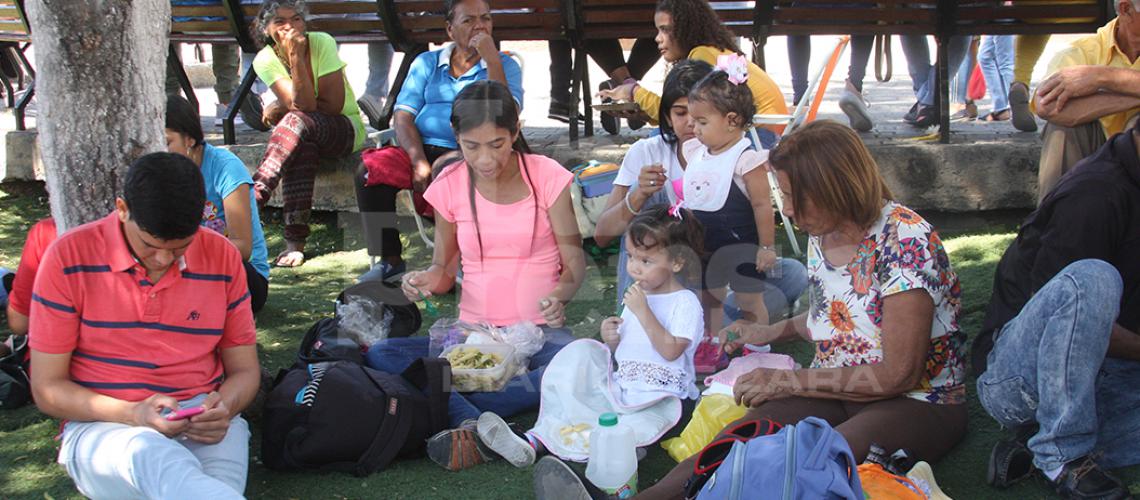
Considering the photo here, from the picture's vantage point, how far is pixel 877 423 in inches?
112

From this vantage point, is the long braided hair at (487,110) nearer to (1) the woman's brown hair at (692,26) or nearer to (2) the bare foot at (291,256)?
(1) the woman's brown hair at (692,26)

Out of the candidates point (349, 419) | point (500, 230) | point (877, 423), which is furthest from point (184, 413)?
point (877, 423)

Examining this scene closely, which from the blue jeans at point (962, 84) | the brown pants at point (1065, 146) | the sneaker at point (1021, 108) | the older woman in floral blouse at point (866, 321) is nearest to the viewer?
the older woman in floral blouse at point (866, 321)

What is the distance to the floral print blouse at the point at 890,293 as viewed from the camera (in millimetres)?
2840

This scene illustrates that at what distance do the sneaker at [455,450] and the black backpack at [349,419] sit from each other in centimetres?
9

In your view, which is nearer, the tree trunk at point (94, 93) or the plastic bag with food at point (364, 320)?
the tree trunk at point (94, 93)

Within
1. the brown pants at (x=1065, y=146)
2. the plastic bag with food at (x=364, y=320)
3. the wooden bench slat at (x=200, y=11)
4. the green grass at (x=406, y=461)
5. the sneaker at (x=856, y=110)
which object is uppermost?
the wooden bench slat at (x=200, y=11)

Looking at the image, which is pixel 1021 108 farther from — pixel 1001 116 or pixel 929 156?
pixel 1001 116

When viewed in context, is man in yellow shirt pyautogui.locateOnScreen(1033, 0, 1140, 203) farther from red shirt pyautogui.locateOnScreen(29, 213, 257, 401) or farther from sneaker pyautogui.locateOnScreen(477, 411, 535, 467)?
red shirt pyautogui.locateOnScreen(29, 213, 257, 401)

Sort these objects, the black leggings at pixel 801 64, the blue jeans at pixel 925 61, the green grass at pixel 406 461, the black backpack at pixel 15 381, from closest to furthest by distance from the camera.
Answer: the green grass at pixel 406 461
the black backpack at pixel 15 381
the blue jeans at pixel 925 61
the black leggings at pixel 801 64

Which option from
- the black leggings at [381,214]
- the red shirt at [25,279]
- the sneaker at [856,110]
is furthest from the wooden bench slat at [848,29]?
the red shirt at [25,279]

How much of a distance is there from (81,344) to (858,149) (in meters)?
2.19

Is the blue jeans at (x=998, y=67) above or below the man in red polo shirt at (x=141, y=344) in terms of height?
above

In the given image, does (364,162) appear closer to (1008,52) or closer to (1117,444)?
(1117,444)
